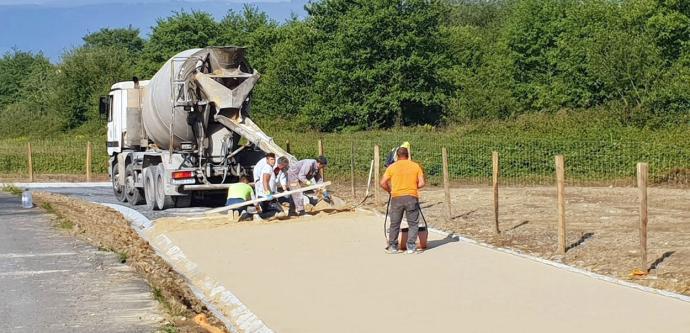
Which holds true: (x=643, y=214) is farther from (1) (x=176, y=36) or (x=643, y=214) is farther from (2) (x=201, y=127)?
(1) (x=176, y=36)

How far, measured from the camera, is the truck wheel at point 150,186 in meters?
26.5

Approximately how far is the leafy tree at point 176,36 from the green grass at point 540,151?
27855mm

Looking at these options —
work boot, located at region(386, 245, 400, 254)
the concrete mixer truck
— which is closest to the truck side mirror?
the concrete mixer truck

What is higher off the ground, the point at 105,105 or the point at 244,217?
the point at 105,105

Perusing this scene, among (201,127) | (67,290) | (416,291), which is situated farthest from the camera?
(201,127)

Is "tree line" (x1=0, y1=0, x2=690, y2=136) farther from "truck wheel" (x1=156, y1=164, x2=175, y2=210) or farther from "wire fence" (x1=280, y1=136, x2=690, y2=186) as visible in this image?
"truck wheel" (x1=156, y1=164, x2=175, y2=210)

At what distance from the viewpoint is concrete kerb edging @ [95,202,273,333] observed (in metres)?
11.2

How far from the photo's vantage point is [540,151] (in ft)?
112

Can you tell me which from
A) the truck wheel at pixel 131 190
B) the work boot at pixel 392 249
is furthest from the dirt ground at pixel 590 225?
the truck wheel at pixel 131 190

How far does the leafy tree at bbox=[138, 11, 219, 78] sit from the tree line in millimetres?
92

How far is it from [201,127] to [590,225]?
9.94 m

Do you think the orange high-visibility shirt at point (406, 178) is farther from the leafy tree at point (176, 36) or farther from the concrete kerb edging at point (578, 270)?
the leafy tree at point (176, 36)

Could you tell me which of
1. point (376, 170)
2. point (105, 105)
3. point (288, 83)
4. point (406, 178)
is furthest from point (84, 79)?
point (406, 178)

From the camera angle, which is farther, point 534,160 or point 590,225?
point 534,160
